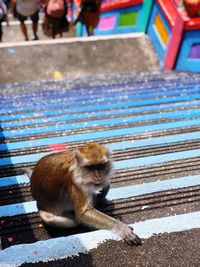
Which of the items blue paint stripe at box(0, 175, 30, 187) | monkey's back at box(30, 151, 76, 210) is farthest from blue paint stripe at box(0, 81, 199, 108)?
monkey's back at box(30, 151, 76, 210)

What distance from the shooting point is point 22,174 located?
4059mm

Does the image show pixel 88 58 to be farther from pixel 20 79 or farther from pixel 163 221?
pixel 163 221

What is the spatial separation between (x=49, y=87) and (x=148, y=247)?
5.47 metres

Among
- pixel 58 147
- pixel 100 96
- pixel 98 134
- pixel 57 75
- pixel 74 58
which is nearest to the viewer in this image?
pixel 58 147

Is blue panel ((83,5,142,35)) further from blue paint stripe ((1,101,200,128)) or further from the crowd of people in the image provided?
blue paint stripe ((1,101,200,128))

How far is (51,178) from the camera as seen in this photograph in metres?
3.31

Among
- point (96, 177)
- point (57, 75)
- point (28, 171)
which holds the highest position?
point (96, 177)

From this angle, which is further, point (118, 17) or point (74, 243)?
point (118, 17)

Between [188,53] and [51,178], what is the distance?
19.1 ft

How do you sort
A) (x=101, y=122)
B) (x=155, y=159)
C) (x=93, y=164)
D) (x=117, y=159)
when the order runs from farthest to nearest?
(x=101, y=122), (x=117, y=159), (x=155, y=159), (x=93, y=164)

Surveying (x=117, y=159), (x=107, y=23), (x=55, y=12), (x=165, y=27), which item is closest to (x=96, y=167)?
(x=117, y=159)

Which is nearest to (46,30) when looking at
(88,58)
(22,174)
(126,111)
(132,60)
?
(88,58)

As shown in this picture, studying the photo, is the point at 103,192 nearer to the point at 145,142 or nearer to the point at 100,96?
the point at 145,142

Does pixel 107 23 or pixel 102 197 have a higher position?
pixel 102 197
